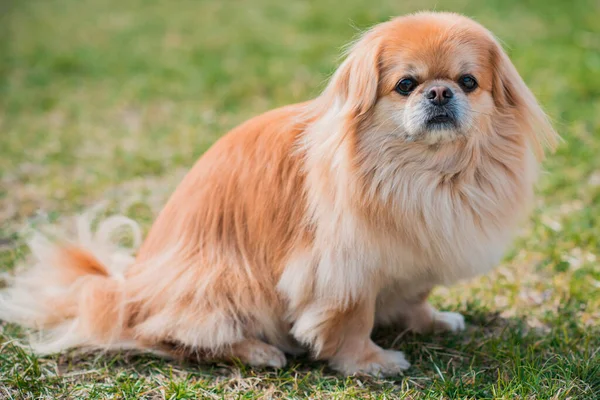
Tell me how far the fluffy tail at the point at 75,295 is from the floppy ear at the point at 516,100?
5.42 feet

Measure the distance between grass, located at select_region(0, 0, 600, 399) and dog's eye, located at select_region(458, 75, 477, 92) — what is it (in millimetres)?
473

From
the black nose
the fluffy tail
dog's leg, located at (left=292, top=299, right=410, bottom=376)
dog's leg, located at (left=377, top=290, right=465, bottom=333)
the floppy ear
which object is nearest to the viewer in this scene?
the black nose

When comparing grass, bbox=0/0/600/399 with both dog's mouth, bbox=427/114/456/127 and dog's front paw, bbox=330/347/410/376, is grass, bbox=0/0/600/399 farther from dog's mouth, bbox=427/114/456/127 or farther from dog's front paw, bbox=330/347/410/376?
dog's mouth, bbox=427/114/456/127

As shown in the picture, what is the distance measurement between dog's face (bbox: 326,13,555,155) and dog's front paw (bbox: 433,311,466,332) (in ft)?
2.81

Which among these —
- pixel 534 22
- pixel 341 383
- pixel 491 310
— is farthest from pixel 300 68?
pixel 341 383

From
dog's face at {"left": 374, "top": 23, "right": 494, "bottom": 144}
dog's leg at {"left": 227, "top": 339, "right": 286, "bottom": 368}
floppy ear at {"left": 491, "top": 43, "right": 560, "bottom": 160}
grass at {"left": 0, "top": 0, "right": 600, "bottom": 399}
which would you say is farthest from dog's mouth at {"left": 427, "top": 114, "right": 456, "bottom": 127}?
dog's leg at {"left": 227, "top": 339, "right": 286, "bottom": 368}

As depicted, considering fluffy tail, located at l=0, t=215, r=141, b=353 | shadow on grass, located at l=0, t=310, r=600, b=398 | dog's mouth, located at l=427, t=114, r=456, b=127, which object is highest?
dog's mouth, located at l=427, t=114, r=456, b=127

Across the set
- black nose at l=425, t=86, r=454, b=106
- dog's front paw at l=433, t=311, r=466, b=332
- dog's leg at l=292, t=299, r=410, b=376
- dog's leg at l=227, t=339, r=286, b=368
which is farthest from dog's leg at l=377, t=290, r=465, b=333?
black nose at l=425, t=86, r=454, b=106

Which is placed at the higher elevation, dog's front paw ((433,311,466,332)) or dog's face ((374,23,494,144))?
dog's face ((374,23,494,144))

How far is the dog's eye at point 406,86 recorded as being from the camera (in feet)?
7.95

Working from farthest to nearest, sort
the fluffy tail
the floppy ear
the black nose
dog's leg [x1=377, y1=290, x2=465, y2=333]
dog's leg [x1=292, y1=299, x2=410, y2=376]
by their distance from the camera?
dog's leg [x1=377, y1=290, x2=465, y2=333] → the fluffy tail → dog's leg [x1=292, y1=299, x2=410, y2=376] → the floppy ear → the black nose

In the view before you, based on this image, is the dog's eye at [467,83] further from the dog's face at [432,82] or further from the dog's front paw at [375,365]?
the dog's front paw at [375,365]

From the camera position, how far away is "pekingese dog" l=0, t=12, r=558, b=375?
244 centimetres

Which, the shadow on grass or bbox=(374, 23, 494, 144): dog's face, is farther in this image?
the shadow on grass
